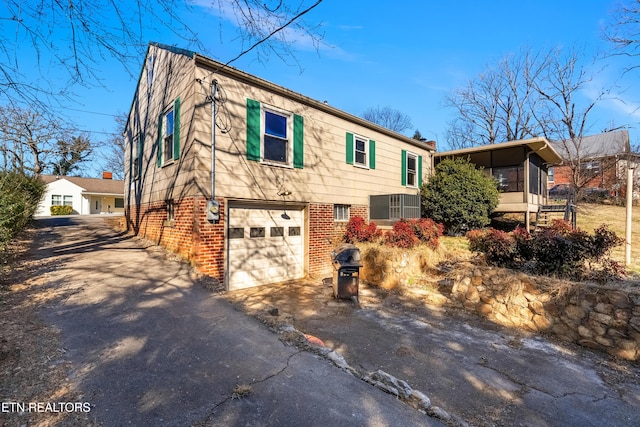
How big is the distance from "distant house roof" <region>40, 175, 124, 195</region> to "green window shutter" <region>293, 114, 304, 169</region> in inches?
1248

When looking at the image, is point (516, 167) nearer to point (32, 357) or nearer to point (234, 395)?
point (234, 395)

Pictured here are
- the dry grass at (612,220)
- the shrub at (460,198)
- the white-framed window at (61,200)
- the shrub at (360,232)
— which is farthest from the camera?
the white-framed window at (61,200)

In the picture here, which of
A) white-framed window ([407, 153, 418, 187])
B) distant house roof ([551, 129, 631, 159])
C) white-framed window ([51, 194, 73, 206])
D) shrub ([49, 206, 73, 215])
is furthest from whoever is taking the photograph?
white-framed window ([51, 194, 73, 206])

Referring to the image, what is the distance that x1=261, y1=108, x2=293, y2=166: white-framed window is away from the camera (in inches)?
354

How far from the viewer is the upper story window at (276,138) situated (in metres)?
9.02

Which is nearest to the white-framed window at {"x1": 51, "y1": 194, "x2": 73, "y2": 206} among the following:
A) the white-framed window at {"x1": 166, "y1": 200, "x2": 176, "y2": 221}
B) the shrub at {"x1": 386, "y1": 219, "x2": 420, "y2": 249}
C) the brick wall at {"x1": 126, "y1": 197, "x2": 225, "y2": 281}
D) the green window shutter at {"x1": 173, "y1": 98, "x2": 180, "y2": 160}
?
the white-framed window at {"x1": 166, "y1": 200, "x2": 176, "y2": 221}

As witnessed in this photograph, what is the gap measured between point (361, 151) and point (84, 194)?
32.4m

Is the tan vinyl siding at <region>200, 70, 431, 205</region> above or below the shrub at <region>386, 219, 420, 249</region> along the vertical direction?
above

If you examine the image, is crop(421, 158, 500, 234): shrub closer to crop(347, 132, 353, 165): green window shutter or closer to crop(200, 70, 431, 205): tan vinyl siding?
crop(200, 70, 431, 205): tan vinyl siding

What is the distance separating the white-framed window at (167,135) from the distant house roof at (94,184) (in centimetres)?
2922

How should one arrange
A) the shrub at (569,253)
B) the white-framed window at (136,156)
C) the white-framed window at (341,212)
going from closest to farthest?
the shrub at (569,253)
the white-framed window at (341,212)
the white-framed window at (136,156)

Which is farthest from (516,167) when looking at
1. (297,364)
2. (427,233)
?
(297,364)

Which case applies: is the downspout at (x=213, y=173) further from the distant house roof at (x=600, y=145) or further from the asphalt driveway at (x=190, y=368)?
the distant house roof at (x=600, y=145)

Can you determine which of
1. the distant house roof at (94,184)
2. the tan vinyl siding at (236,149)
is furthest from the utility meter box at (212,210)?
the distant house roof at (94,184)
